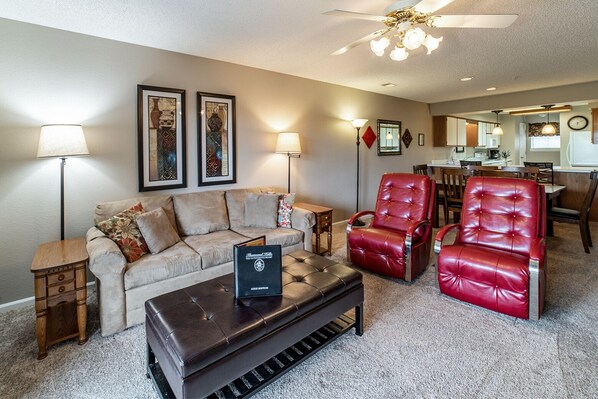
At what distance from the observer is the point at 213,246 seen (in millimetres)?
2857

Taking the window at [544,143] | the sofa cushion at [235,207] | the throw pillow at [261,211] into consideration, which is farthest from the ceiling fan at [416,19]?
the window at [544,143]

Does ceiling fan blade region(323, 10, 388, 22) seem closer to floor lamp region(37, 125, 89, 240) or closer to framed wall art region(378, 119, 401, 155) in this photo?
floor lamp region(37, 125, 89, 240)

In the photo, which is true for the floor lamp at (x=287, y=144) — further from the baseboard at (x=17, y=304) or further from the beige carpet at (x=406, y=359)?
the baseboard at (x=17, y=304)

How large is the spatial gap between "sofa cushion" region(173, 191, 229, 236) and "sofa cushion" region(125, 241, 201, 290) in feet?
1.53

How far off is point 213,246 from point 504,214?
8.73 feet

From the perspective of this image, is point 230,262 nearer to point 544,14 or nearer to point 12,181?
point 12,181

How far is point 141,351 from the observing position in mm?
2141

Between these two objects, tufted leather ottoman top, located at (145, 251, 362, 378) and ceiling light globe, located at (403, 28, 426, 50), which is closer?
tufted leather ottoman top, located at (145, 251, 362, 378)

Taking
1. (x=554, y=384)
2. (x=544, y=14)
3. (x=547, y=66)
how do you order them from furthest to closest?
1. (x=547, y=66)
2. (x=544, y=14)
3. (x=554, y=384)

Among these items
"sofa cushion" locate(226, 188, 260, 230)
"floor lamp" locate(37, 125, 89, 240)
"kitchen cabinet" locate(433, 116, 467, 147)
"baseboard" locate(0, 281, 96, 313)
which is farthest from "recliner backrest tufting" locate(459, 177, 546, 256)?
"kitchen cabinet" locate(433, 116, 467, 147)

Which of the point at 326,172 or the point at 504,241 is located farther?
the point at 326,172

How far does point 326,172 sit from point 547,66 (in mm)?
3313

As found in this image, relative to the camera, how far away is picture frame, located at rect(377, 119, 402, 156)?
20.0 ft

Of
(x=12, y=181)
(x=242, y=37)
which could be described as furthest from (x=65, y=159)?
(x=242, y=37)
